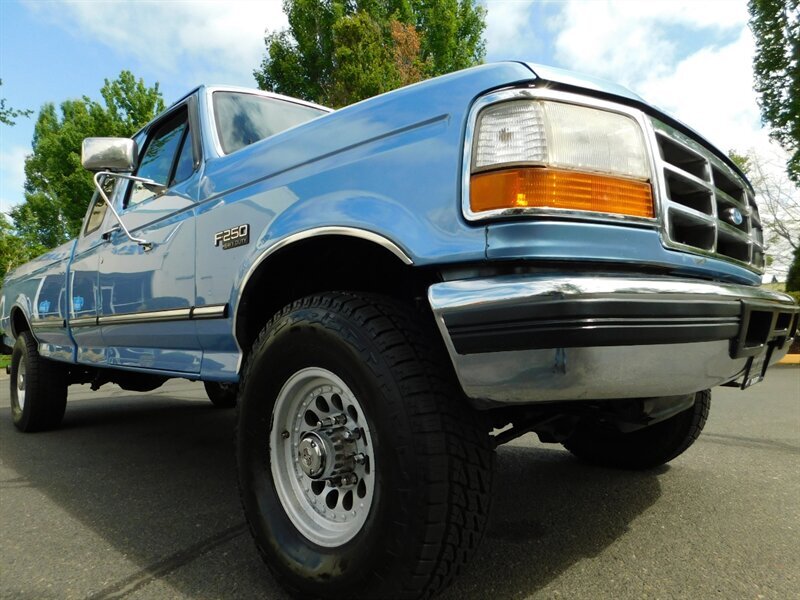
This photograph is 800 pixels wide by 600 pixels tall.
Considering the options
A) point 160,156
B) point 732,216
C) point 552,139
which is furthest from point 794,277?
point 552,139

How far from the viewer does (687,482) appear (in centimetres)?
273

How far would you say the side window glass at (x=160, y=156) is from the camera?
120 inches

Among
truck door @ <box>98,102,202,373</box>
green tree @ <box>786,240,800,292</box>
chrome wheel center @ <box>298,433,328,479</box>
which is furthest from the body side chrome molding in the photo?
green tree @ <box>786,240,800,292</box>

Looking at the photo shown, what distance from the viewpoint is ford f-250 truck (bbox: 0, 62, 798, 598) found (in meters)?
1.35

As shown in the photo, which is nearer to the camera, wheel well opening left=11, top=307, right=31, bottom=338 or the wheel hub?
the wheel hub

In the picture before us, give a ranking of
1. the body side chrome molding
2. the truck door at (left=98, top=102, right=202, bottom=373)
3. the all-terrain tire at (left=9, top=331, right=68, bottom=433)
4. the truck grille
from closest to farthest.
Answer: the truck grille < the body side chrome molding < the truck door at (left=98, top=102, right=202, bottom=373) < the all-terrain tire at (left=9, top=331, right=68, bottom=433)

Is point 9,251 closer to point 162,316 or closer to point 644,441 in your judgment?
point 162,316

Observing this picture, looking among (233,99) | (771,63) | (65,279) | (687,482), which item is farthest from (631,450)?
(771,63)

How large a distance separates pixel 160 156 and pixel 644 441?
3.04 meters

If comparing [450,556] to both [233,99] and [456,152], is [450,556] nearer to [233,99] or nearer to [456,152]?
[456,152]

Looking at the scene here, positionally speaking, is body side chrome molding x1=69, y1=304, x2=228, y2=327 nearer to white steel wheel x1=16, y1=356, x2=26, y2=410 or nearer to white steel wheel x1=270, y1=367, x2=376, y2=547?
white steel wheel x1=270, y1=367, x2=376, y2=547

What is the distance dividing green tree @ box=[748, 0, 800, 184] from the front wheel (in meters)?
18.1

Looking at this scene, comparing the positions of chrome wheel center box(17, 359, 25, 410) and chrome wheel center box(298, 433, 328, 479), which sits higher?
chrome wheel center box(298, 433, 328, 479)

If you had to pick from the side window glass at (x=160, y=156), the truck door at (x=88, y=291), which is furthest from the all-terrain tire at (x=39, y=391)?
the side window glass at (x=160, y=156)
